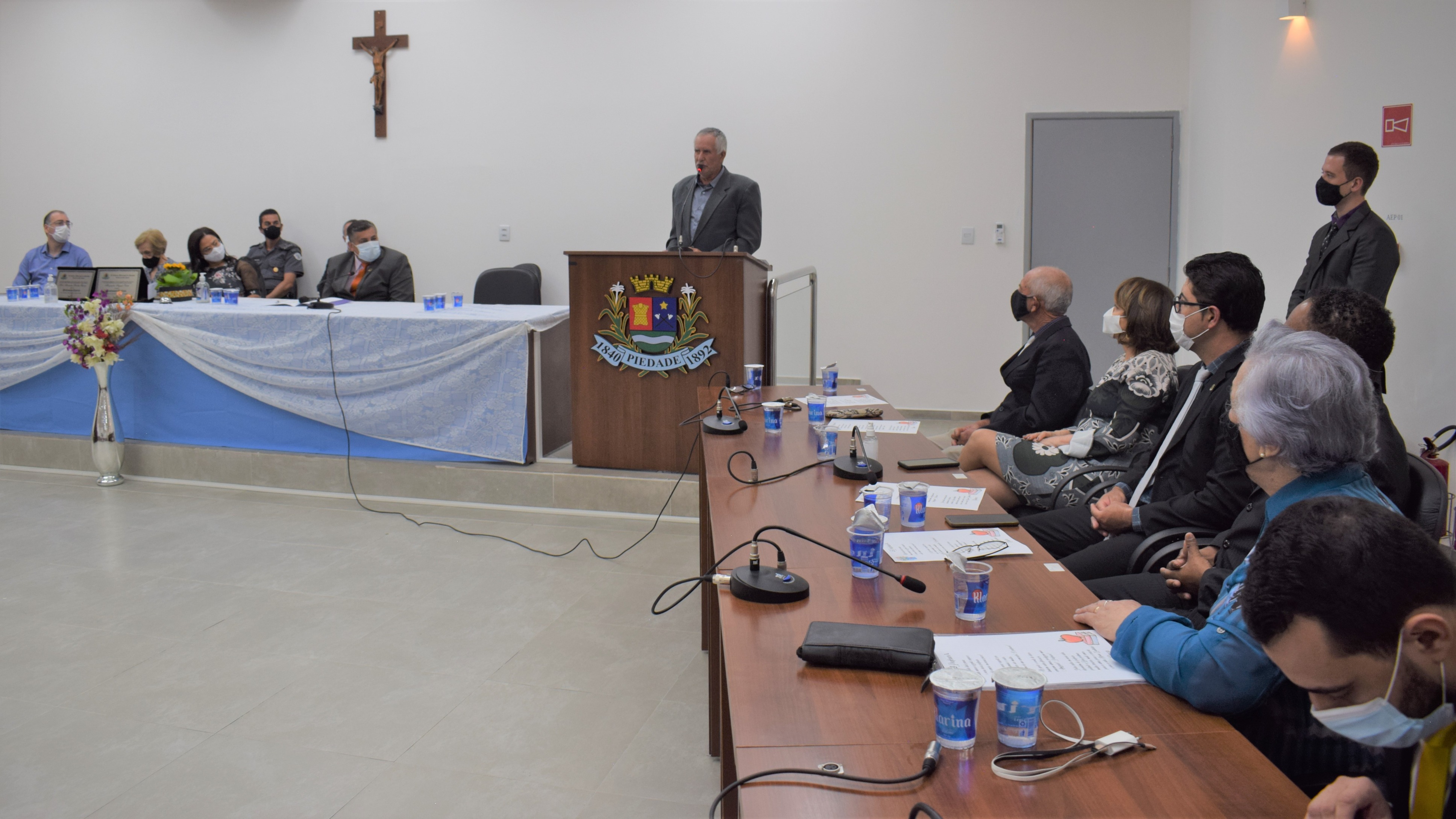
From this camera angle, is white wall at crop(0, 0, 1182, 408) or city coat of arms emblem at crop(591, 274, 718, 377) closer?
city coat of arms emblem at crop(591, 274, 718, 377)

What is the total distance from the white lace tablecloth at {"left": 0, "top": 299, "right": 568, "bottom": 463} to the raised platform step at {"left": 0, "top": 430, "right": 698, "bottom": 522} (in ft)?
0.47

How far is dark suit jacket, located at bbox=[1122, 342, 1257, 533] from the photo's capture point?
2279 mm

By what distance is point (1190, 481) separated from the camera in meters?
2.49

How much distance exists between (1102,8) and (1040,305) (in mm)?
3766

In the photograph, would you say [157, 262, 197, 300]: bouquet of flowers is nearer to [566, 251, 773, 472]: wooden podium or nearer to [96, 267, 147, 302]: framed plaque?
[96, 267, 147, 302]: framed plaque

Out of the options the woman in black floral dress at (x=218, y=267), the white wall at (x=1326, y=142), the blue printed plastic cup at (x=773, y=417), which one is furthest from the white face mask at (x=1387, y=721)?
the woman in black floral dress at (x=218, y=267)

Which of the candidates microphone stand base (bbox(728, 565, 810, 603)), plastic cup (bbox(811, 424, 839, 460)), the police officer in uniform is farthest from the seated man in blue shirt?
microphone stand base (bbox(728, 565, 810, 603))

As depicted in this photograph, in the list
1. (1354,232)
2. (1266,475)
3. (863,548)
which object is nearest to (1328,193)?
(1354,232)

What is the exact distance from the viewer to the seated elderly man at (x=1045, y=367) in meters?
3.51

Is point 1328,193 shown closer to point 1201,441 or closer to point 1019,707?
point 1201,441

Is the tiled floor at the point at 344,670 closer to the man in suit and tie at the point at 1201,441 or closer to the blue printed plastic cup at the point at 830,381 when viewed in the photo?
the blue printed plastic cup at the point at 830,381

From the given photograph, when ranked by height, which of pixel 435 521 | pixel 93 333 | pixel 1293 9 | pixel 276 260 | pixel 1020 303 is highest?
pixel 1293 9

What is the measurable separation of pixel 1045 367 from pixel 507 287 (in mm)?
4263

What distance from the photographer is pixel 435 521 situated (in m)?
4.49
